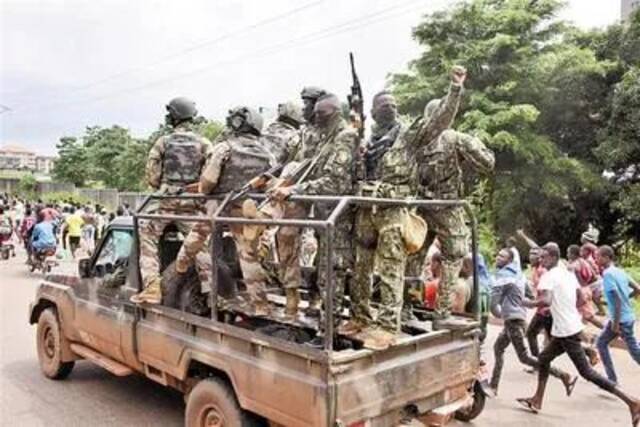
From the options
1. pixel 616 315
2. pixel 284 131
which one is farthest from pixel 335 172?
pixel 616 315

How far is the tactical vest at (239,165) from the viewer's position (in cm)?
485

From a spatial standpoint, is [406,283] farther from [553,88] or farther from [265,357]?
[553,88]

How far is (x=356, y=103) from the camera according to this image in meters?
4.48

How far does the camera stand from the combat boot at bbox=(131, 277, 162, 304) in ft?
15.4

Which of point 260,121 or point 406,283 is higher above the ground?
point 260,121

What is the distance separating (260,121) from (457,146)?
1.62 metres

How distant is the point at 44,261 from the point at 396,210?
446 inches

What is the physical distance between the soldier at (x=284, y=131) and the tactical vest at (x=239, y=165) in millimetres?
952

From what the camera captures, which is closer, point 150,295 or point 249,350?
point 249,350

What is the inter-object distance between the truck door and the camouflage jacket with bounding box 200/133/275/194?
115cm

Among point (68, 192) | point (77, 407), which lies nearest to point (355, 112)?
point (77, 407)

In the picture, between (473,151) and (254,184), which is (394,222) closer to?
(254,184)

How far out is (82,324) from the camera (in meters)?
5.56

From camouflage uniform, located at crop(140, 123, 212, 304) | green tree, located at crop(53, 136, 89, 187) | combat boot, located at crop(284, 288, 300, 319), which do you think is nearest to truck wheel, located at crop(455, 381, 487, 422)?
combat boot, located at crop(284, 288, 300, 319)
